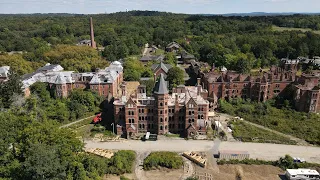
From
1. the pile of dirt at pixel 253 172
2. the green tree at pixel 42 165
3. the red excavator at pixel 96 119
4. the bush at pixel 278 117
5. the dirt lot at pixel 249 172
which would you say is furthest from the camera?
the red excavator at pixel 96 119

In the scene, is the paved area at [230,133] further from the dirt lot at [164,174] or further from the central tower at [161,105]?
the dirt lot at [164,174]

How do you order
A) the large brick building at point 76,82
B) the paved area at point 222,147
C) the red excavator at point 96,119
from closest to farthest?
the paved area at point 222,147 → the red excavator at point 96,119 → the large brick building at point 76,82

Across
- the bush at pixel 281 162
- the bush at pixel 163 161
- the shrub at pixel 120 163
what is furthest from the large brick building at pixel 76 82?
the bush at pixel 281 162

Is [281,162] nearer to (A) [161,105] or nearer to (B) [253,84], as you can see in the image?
(A) [161,105]

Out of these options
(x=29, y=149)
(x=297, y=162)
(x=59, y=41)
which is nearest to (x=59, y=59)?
(x=59, y=41)

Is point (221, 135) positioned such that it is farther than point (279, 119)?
No

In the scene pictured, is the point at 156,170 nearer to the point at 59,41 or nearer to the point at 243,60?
the point at 243,60

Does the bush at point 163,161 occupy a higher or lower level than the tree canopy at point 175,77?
lower

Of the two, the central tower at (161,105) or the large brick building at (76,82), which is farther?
the large brick building at (76,82)
